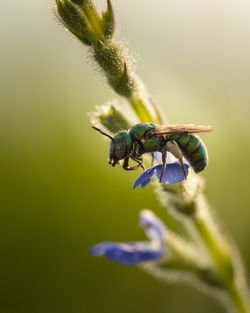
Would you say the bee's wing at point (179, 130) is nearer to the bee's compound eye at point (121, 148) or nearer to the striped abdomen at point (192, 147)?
the striped abdomen at point (192, 147)

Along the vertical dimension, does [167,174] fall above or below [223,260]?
above

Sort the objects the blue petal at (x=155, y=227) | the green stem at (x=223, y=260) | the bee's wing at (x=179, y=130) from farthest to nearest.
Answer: the blue petal at (x=155, y=227) < the green stem at (x=223, y=260) < the bee's wing at (x=179, y=130)

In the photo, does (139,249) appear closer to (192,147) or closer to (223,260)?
(223,260)

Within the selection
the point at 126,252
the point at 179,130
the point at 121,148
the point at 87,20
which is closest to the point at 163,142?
the point at 179,130

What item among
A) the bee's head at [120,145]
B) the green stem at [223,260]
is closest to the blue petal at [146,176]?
the bee's head at [120,145]

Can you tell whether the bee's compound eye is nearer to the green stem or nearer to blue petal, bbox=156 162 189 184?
blue petal, bbox=156 162 189 184

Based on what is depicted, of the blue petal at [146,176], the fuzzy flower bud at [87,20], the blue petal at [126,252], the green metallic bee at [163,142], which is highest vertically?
the fuzzy flower bud at [87,20]

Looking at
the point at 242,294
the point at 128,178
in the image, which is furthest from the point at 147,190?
the point at 242,294
